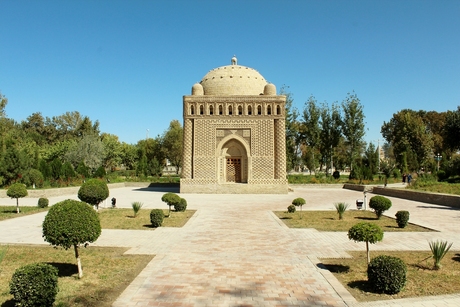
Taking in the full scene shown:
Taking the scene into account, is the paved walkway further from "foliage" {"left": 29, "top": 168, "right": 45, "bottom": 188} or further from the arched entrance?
the arched entrance

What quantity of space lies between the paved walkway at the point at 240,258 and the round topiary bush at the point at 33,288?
0.94 m

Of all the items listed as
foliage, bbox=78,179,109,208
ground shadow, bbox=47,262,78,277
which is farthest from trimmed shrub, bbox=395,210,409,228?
foliage, bbox=78,179,109,208

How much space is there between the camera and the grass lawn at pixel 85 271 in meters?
5.29

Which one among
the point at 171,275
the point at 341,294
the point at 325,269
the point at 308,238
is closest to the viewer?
the point at 341,294

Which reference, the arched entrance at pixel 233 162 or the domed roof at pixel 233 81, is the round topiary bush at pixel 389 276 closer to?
the arched entrance at pixel 233 162

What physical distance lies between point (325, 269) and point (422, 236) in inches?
190

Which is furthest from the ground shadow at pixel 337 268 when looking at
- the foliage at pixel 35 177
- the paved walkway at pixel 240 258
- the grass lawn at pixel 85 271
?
the foliage at pixel 35 177

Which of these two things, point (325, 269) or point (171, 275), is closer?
point (171, 275)

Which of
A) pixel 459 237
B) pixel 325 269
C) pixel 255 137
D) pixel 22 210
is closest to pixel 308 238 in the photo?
pixel 325 269

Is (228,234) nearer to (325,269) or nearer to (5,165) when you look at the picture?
(325,269)

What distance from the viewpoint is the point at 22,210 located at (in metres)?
15.2

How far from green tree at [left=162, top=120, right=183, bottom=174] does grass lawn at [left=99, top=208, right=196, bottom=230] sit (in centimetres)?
3573

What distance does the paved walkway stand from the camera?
524 centimetres

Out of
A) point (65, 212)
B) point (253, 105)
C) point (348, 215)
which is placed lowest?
point (348, 215)
